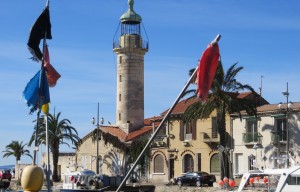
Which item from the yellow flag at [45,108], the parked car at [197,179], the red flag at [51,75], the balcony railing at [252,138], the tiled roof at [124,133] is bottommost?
the parked car at [197,179]

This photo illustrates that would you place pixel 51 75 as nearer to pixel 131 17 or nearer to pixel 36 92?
pixel 36 92

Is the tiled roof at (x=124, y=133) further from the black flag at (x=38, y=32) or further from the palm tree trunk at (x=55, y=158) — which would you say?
the black flag at (x=38, y=32)

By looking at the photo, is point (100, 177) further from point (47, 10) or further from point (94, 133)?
point (47, 10)

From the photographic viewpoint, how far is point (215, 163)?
56.0 meters

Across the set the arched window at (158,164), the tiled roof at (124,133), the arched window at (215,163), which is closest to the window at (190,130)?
the arched window at (215,163)

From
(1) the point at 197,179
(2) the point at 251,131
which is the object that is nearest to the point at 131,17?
(2) the point at 251,131

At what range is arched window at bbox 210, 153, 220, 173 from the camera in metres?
55.7

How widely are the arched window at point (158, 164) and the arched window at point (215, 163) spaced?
7.10m

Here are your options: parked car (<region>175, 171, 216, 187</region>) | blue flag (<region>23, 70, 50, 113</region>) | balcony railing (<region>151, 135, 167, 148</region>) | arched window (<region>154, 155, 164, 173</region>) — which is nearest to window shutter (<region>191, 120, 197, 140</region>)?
balcony railing (<region>151, 135, 167, 148</region>)

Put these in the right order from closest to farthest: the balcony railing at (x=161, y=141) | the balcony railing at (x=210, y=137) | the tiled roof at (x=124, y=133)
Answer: the balcony railing at (x=210, y=137), the balcony railing at (x=161, y=141), the tiled roof at (x=124, y=133)

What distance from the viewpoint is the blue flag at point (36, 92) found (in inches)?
555

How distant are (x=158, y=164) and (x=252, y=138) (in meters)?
13.3

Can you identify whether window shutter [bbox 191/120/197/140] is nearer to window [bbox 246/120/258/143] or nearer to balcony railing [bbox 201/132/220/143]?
balcony railing [bbox 201/132/220/143]

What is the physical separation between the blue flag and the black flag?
0.51 meters
